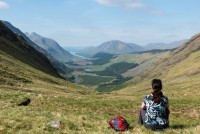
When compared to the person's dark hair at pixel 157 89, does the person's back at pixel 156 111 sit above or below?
below

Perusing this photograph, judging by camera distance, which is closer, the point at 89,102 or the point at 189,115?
the point at 189,115

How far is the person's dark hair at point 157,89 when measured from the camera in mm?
17859

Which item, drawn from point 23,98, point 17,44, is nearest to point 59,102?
point 23,98

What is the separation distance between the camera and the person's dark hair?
703 inches

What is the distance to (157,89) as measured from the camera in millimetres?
18203

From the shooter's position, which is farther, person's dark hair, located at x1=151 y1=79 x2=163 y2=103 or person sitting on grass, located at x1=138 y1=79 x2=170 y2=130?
person sitting on grass, located at x1=138 y1=79 x2=170 y2=130

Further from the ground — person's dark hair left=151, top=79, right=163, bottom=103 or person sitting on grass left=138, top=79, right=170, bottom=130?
person's dark hair left=151, top=79, right=163, bottom=103

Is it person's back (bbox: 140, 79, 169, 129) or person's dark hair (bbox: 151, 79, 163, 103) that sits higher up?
person's dark hair (bbox: 151, 79, 163, 103)

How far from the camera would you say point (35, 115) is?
22.2m

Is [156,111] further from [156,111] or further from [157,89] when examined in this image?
[157,89]

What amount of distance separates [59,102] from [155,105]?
73.8 ft

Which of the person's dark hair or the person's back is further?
the person's back

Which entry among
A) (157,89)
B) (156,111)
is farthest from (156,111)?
(157,89)

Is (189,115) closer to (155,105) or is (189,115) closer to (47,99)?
(47,99)
